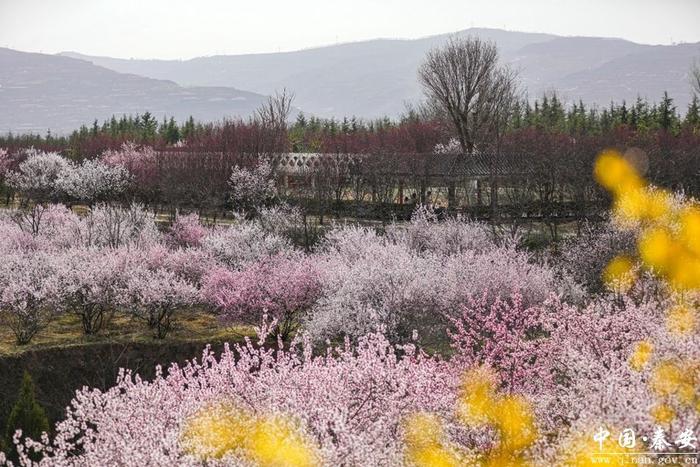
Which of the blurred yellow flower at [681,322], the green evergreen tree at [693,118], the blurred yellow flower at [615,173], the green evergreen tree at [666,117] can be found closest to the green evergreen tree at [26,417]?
the blurred yellow flower at [681,322]

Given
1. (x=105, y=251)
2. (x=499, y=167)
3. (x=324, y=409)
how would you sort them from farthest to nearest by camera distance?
(x=499, y=167) → (x=105, y=251) → (x=324, y=409)

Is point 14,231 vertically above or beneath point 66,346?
above

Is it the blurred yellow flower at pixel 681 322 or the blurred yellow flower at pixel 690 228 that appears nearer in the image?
the blurred yellow flower at pixel 681 322

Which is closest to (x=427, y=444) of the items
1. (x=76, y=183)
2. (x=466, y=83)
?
(x=76, y=183)

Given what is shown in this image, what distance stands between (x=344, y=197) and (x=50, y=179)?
2334cm

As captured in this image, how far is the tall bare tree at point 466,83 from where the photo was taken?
50.8 metres

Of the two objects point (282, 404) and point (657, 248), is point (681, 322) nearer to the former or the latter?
point (282, 404)

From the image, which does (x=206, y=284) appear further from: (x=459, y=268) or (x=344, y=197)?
(x=344, y=197)

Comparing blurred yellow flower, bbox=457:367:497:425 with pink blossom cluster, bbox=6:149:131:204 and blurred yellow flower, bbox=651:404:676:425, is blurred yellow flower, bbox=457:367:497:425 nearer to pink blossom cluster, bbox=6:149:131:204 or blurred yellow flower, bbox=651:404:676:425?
blurred yellow flower, bbox=651:404:676:425

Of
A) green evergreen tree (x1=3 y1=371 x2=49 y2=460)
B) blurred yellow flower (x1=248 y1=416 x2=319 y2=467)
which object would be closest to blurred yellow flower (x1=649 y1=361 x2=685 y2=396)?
blurred yellow flower (x1=248 y1=416 x2=319 y2=467)

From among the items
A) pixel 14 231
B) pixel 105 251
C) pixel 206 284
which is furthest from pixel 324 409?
pixel 14 231

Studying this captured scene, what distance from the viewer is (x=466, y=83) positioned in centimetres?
5078

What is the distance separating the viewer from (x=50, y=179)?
Answer: 1937 inches

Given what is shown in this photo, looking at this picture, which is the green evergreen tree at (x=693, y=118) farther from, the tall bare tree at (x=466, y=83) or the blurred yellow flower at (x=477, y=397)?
the blurred yellow flower at (x=477, y=397)
